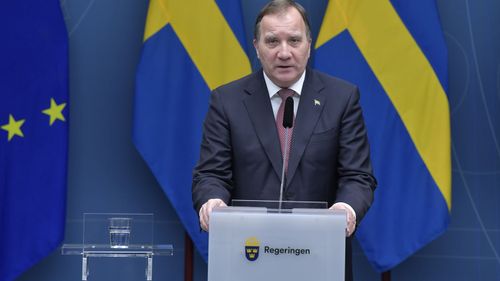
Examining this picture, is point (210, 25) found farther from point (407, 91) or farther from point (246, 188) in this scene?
point (246, 188)

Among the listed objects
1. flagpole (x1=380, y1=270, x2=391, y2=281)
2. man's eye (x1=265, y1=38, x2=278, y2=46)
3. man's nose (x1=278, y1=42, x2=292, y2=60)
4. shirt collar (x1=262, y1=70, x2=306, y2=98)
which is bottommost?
flagpole (x1=380, y1=270, x2=391, y2=281)

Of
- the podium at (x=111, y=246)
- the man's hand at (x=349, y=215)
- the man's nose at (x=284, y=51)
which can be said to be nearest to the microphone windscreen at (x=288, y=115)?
the man's hand at (x=349, y=215)

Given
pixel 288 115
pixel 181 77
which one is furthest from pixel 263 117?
pixel 181 77

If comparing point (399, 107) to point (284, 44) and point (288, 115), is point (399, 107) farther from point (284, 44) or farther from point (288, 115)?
point (288, 115)

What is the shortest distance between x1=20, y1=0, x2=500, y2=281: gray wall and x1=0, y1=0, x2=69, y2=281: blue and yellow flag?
0.28 metres

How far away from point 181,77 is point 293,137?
2227mm

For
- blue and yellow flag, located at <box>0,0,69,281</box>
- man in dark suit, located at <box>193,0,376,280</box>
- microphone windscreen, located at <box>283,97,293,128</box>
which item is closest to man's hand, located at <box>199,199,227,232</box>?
man in dark suit, located at <box>193,0,376,280</box>

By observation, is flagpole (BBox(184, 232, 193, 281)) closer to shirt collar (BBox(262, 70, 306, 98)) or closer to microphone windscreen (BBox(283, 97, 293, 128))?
shirt collar (BBox(262, 70, 306, 98))

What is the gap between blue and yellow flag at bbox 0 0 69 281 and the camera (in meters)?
4.76

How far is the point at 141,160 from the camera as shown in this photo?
5.10 m

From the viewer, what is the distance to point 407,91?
188 inches

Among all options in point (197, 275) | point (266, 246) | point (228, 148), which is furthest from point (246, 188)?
point (197, 275)

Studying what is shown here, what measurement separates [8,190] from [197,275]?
4.00ft

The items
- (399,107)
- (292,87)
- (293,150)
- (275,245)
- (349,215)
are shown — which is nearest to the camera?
(275,245)
